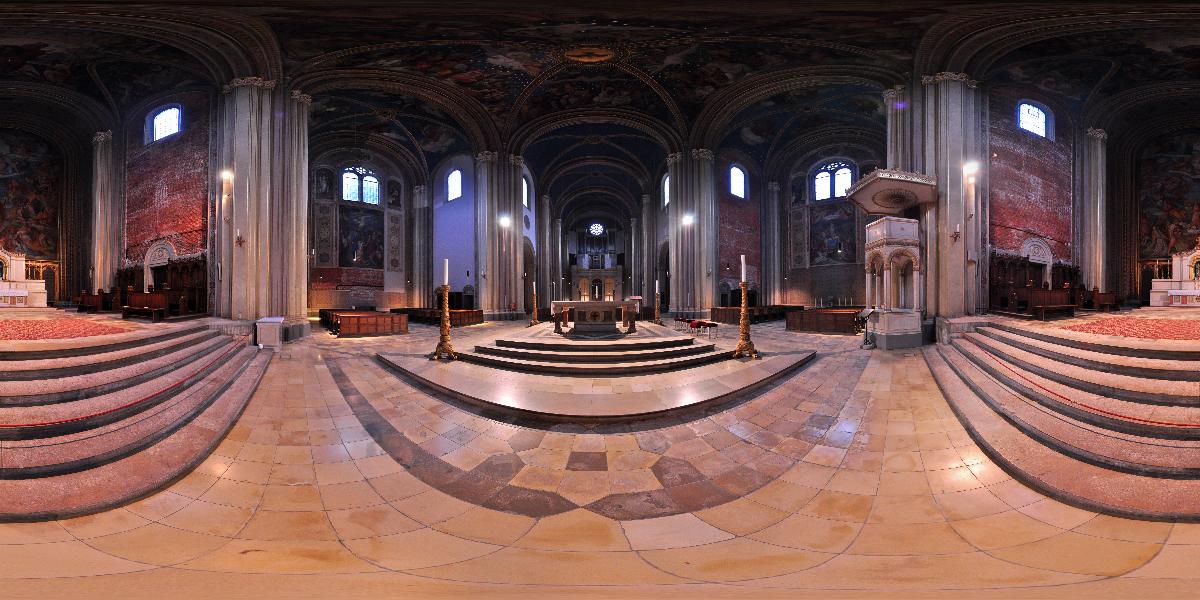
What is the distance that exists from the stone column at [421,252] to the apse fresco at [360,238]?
5.80 ft

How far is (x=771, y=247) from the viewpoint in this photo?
25.9 meters

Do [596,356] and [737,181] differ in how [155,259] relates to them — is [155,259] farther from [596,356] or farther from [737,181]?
[737,181]

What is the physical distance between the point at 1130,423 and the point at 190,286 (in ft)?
62.9

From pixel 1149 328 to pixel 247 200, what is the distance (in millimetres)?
18614

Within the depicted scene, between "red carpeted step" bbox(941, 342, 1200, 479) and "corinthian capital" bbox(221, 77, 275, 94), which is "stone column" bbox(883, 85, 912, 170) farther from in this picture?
"corinthian capital" bbox(221, 77, 275, 94)

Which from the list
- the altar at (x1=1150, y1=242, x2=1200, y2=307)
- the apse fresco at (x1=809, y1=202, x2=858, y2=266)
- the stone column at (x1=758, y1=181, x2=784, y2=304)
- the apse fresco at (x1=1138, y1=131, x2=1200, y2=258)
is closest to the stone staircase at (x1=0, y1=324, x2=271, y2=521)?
the stone column at (x1=758, y1=181, x2=784, y2=304)

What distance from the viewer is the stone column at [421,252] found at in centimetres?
2608

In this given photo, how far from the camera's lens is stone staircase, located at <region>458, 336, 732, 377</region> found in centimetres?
753

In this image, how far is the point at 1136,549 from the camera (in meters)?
2.88

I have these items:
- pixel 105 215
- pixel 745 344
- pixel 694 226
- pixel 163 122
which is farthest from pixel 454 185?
pixel 745 344

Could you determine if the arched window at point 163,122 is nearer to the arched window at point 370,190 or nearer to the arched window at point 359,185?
the arched window at point 359,185

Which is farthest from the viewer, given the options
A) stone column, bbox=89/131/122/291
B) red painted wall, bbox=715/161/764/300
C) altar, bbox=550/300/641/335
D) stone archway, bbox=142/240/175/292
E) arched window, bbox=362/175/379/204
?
arched window, bbox=362/175/379/204

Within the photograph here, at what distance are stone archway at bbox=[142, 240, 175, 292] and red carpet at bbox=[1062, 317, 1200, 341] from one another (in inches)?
875

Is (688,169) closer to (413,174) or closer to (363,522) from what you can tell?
(413,174)
